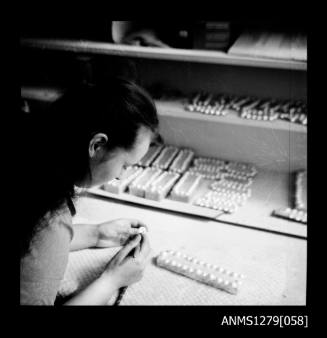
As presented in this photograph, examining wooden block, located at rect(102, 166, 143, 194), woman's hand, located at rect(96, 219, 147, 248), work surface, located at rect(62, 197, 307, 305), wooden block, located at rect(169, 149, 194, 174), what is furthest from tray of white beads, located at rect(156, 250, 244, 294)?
wooden block, located at rect(169, 149, 194, 174)

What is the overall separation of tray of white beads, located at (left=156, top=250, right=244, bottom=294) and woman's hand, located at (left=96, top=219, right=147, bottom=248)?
0.15m

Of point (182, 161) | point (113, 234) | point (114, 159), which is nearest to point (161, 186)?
point (182, 161)

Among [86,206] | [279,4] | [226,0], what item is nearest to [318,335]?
[279,4]

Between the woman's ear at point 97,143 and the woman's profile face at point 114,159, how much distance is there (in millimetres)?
12

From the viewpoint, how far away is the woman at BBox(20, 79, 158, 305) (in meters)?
1.02

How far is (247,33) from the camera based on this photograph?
Answer: 1672 millimetres

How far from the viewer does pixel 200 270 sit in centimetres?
139

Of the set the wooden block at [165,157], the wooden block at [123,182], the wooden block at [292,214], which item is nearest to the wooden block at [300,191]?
the wooden block at [292,214]

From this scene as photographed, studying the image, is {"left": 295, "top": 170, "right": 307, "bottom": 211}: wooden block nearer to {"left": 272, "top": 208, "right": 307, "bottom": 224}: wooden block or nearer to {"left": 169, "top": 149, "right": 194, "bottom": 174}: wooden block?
{"left": 272, "top": 208, "right": 307, "bottom": 224}: wooden block

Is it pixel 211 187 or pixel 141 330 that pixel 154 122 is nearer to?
pixel 141 330

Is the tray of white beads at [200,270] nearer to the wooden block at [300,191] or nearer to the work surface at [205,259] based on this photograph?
the work surface at [205,259]

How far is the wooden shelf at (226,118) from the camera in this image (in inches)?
65.9

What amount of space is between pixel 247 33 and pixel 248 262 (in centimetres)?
96

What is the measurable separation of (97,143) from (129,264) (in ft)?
1.60
